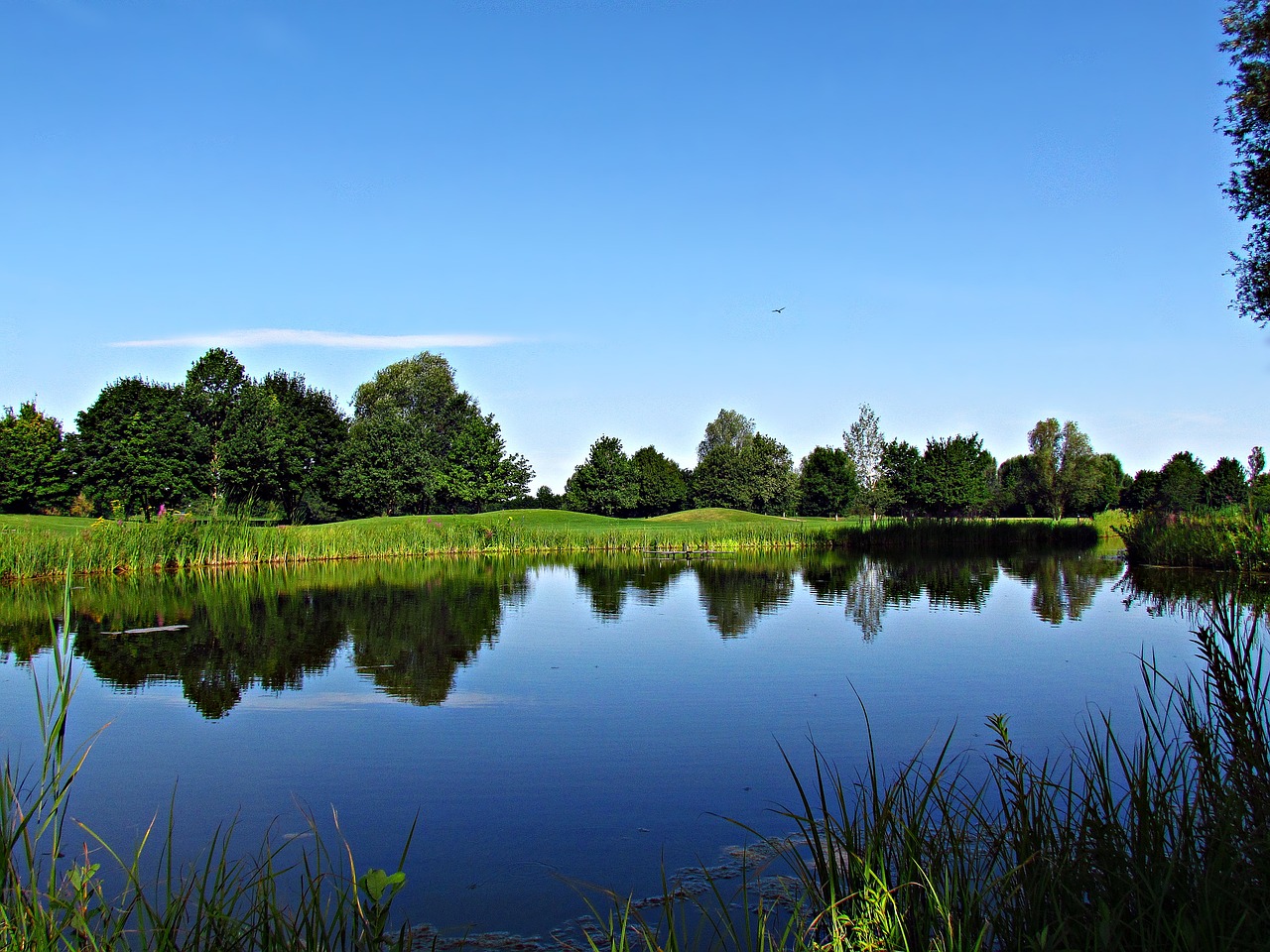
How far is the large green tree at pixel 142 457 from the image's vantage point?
128ft

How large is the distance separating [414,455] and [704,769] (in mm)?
41722

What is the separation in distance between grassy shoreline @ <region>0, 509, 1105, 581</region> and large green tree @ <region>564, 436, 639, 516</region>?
6.48 metres

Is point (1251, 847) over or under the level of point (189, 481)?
under

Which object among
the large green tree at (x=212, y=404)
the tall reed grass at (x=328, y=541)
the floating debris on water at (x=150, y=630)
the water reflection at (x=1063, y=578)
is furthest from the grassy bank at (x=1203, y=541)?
the large green tree at (x=212, y=404)

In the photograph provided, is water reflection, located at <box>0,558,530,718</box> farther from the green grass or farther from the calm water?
the green grass

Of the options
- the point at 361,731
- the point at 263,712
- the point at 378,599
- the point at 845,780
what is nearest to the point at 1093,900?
Result: the point at 845,780

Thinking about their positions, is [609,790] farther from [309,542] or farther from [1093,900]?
[309,542]

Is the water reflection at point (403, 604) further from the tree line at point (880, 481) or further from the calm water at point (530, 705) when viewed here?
the tree line at point (880, 481)

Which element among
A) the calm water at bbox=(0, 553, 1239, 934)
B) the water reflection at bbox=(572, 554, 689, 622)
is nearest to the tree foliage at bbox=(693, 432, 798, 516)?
the water reflection at bbox=(572, 554, 689, 622)

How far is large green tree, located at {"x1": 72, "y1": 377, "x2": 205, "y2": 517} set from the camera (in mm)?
38969

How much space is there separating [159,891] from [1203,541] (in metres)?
22.2

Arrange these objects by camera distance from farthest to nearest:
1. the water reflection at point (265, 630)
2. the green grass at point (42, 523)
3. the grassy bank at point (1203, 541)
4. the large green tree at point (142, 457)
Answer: the large green tree at point (142, 457), the green grass at point (42, 523), the grassy bank at point (1203, 541), the water reflection at point (265, 630)

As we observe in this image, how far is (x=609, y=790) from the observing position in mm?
5637

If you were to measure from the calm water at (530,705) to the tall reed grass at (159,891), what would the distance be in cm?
31
